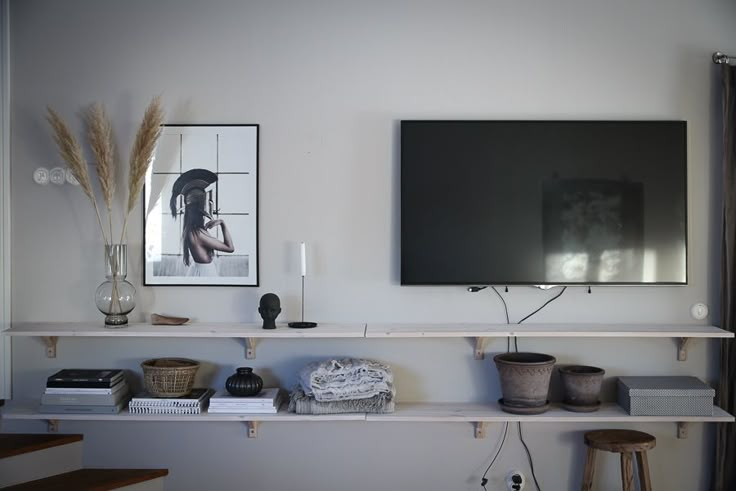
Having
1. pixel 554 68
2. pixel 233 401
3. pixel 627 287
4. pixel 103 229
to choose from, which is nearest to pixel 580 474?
pixel 627 287

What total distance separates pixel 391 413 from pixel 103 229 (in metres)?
1.58

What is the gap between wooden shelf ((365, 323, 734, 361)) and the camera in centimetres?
289

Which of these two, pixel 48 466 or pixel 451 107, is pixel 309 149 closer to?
pixel 451 107

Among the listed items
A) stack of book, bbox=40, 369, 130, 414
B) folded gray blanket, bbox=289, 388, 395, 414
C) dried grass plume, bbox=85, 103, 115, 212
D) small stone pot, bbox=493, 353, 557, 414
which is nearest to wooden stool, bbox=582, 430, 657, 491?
small stone pot, bbox=493, 353, 557, 414

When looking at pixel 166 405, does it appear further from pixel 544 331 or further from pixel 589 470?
pixel 589 470

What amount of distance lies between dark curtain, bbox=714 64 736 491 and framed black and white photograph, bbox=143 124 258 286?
7.03ft

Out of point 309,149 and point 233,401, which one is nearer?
point 233,401

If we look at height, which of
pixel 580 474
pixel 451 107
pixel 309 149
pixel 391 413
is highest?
pixel 451 107

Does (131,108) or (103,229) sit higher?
(131,108)

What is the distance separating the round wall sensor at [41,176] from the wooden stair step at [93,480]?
1.32 m

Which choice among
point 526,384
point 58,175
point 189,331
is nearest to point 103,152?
point 58,175

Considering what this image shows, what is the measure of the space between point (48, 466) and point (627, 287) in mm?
2699

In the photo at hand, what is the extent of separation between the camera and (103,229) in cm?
315

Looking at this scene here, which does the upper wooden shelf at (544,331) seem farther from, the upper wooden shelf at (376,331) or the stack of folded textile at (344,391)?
the stack of folded textile at (344,391)
